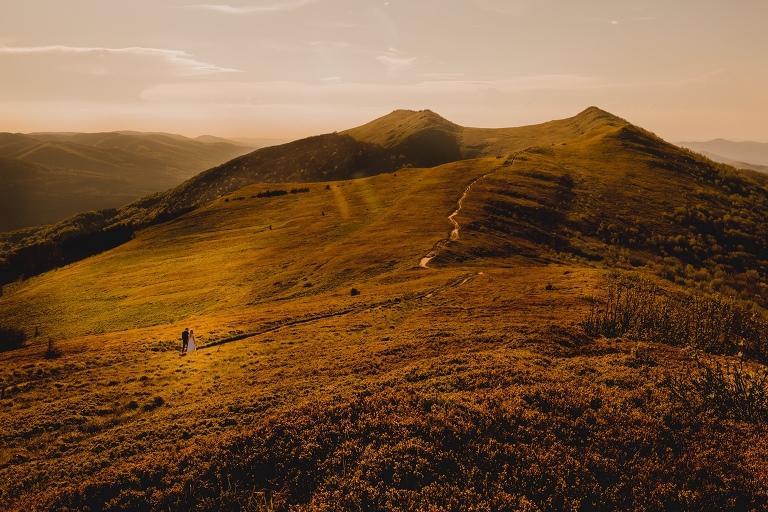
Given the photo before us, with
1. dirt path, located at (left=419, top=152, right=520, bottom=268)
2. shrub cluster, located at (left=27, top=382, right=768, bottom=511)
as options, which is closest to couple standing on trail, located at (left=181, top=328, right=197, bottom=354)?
shrub cluster, located at (left=27, top=382, right=768, bottom=511)

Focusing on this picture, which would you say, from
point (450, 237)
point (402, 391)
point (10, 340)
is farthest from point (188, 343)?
point (450, 237)

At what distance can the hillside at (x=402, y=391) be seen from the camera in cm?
1184

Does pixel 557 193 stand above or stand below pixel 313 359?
above

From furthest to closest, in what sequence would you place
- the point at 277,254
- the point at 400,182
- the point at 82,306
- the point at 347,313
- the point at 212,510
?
the point at 400,182 < the point at 277,254 < the point at 82,306 < the point at 347,313 < the point at 212,510

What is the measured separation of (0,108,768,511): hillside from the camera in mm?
11844

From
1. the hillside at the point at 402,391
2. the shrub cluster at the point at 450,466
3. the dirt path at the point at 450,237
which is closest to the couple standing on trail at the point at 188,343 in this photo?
the hillside at the point at 402,391

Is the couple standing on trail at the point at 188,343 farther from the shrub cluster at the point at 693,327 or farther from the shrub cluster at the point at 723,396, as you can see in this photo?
the shrub cluster at the point at 723,396

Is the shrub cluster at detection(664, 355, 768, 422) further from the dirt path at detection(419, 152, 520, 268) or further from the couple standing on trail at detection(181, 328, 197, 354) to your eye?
the dirt path at detection(419, 152, 520, 268)

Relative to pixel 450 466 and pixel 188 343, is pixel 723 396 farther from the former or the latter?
pixel 188 343

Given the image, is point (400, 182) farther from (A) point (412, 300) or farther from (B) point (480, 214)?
(A) point (412, 300)

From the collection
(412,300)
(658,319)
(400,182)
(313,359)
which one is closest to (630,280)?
(658,319)

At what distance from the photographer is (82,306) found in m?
61.0

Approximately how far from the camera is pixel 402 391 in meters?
17.4

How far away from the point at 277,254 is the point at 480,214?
117 ft
